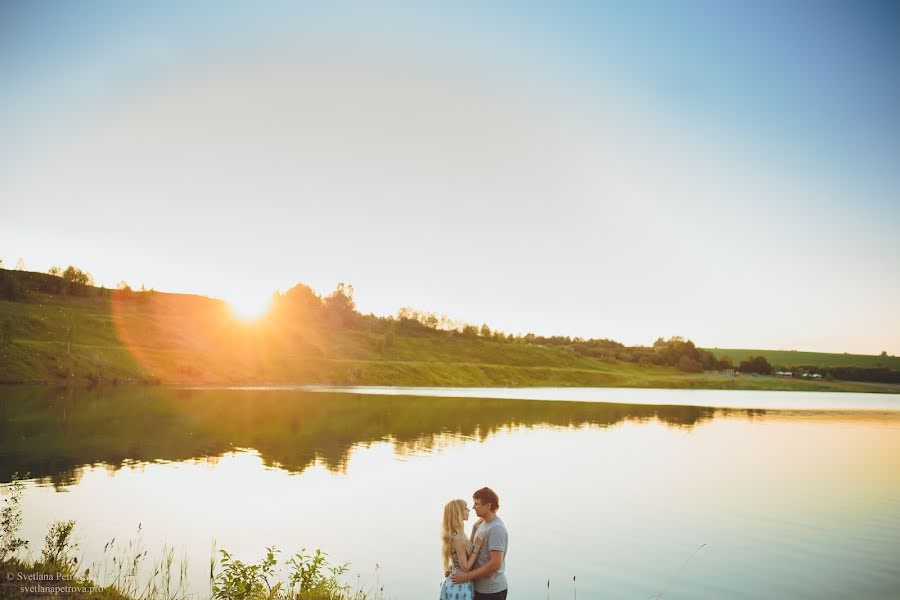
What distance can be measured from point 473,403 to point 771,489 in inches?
2382

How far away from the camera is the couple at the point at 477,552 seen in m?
11.4

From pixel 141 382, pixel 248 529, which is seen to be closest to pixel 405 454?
pixel 248 529

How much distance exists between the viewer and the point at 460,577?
11500mm

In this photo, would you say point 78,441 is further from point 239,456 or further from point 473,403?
point 473,403

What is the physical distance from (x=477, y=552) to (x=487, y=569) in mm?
336

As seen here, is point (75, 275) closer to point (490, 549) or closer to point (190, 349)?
point (190, 349)

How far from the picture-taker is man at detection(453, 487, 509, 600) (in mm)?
11398

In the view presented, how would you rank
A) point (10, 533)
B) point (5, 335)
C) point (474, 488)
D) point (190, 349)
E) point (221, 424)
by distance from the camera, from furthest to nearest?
point (190, 349) < point (5, 335) < point (221, 424) < point (474, 488) < point (10, 533)

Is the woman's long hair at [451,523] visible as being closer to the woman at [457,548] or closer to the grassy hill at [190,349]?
the woman at [457,548]

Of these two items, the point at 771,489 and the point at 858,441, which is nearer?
the point at 771,489

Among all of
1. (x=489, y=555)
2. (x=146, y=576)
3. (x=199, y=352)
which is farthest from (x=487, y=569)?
(x=199, y=352)

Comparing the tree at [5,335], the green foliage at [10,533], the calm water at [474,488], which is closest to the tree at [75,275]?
the tree at [5,335]

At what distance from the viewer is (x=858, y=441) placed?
194 ft

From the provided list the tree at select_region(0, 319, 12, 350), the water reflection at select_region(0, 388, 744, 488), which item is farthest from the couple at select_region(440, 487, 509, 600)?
the tree at select_region(0, 319, 12, 350)
